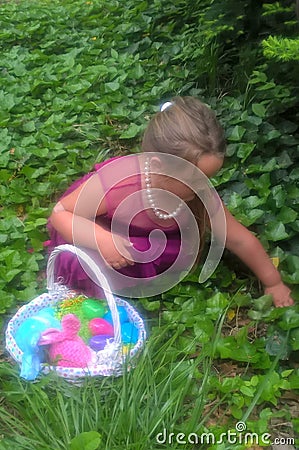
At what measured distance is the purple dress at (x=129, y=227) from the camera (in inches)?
90.6

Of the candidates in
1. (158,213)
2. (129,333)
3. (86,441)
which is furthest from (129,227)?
(86,441)

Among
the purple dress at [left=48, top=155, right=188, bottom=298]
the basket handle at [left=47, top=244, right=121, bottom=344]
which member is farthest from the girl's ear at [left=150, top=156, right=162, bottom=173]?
the basket handle at [left=47, top=244, right=121, bottom=344]

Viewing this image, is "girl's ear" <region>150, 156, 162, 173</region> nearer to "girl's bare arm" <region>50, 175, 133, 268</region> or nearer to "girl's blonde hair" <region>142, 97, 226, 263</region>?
"girl's blonde hair" <region>142, 97, 226, 263</region>

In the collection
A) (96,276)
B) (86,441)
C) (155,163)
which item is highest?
(155,163)

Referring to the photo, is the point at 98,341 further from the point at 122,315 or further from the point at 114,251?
the point at 114,251

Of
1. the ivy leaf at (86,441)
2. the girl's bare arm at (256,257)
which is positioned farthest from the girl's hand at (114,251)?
the ivy leaf at (86,441)

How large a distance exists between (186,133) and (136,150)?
121 cm

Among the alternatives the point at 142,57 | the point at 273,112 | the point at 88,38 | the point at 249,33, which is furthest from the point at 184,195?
the point at 88,38

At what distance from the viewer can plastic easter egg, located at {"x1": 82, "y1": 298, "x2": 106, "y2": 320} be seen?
2.22 metres

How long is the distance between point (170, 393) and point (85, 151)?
1.72 m

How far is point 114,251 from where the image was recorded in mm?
2209

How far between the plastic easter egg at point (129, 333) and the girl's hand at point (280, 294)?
49cm

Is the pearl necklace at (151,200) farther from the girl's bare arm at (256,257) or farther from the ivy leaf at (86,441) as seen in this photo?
the ivy leaf at (86,441)

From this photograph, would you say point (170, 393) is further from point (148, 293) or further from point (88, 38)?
point (88, 38)
